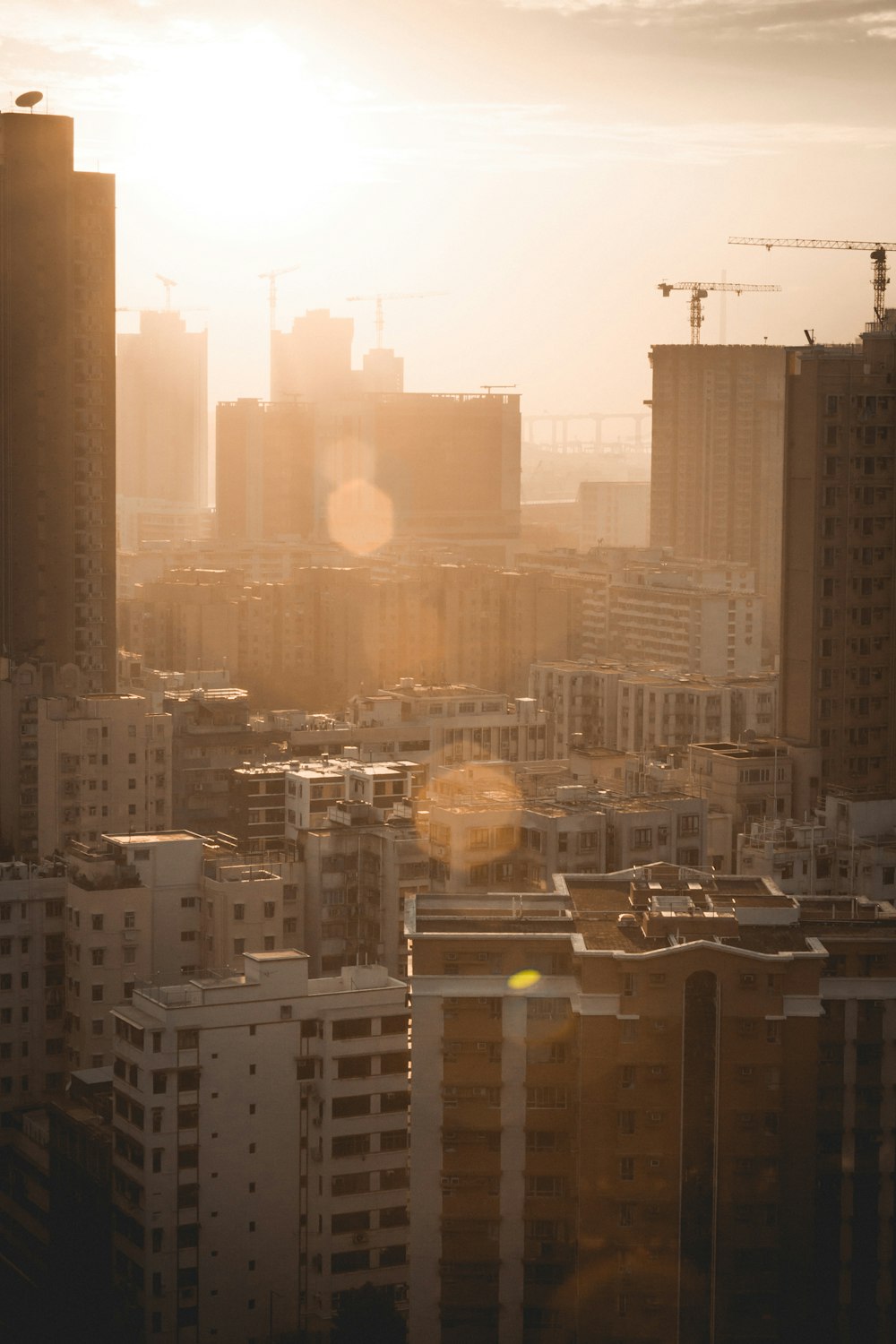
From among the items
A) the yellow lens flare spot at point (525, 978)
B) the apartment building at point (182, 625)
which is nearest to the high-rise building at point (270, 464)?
the apartment building at point (182, 625)

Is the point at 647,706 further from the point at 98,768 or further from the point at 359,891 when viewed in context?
the point at 359,891

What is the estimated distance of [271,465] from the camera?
4702 inches

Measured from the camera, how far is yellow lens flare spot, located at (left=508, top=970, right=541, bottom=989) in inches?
808

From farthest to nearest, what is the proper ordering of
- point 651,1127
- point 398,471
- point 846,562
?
point 398,471 → point 846,562 → point 651,1127

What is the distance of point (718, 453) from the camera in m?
95.9

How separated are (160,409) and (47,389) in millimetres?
109203

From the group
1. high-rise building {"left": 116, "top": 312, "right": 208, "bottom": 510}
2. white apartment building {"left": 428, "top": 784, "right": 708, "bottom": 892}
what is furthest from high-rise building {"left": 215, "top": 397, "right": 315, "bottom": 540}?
white apartment building {"left": 428, "top": 784, "right": 708, "bottom": 892}

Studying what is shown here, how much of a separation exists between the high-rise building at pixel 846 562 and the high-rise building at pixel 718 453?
56539mm

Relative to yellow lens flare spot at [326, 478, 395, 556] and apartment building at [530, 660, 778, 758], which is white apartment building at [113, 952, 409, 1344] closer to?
apartment building at [530, 660, 778, 758]

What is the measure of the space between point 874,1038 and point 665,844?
10.9m

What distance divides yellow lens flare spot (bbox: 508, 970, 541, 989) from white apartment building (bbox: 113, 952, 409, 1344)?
4.81 metres

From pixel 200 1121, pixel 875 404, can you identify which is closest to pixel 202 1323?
pixel 200 1121

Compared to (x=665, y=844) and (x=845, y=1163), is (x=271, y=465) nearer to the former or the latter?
(x=665, y=844)

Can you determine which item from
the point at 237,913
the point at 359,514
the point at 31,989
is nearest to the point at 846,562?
the point at 237,913
